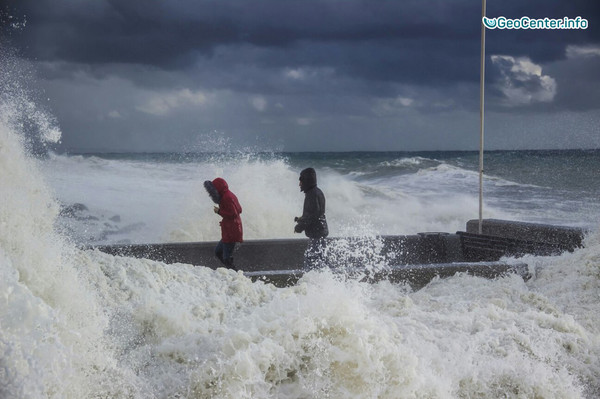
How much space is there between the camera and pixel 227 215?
22.5ft

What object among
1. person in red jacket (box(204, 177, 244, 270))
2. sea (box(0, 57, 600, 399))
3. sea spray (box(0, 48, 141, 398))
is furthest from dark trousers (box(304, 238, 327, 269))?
sea spray (box(0, 48, 141, 398))

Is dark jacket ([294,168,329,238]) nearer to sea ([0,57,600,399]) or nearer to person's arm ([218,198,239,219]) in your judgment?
person's arm ([218,198,239,219])

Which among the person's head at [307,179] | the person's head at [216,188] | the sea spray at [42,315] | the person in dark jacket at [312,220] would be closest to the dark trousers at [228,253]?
the person's head at [216,188]

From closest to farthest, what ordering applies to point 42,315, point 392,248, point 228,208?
point 42,315 → point 228,208 → point 392,248

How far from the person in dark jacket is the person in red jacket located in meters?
0.67

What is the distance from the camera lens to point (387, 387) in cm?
352

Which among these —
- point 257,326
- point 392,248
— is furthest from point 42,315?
point 392,248

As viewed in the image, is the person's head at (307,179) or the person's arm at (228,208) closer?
the person's head at (307,179)

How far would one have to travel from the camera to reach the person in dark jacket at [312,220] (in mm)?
6668

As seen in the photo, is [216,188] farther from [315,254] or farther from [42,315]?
[42,315]

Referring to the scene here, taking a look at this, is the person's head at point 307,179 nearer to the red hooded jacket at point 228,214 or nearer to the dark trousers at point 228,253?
the red hooded jacket at point 228,214

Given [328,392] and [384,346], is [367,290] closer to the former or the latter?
[384,346]

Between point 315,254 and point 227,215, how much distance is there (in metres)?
1.03

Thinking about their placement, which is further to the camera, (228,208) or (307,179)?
(228,208)
